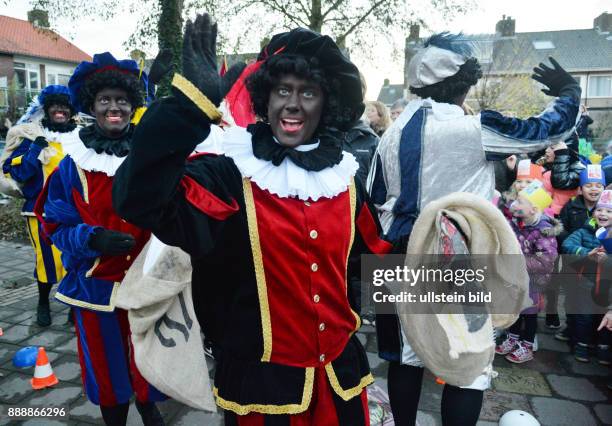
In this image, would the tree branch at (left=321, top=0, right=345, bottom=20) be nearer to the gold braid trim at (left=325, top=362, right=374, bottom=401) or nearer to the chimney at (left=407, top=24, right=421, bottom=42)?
the chimney at (left=407, top=24, right=421, bottom=42)

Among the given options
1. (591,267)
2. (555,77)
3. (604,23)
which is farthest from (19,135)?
(604,23)

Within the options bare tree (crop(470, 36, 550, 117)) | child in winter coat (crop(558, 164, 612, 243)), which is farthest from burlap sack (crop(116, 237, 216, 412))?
bare tree (crop(470, 36, 550, 117))

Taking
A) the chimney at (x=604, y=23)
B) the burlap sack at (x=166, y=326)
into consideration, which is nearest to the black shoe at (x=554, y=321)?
the burlap sack at (x=166, y=326)

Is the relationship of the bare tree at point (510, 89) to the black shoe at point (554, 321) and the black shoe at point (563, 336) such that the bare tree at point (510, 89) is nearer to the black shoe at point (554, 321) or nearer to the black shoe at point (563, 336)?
the black shoe at point (554, 321)

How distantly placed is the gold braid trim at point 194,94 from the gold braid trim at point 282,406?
2.94ft

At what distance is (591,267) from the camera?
398cm

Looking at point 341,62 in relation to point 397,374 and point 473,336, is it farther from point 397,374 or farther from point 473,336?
point 397,374

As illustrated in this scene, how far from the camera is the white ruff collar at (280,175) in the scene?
1.50 m

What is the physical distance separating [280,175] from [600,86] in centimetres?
3870

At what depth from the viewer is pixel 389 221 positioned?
2.49m

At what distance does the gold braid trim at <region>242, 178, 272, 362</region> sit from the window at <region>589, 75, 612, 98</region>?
38544 millimetres

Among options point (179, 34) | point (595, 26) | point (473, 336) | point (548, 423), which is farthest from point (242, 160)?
point (595, 26)

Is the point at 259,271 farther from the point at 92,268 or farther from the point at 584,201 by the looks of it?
the point at 584,201

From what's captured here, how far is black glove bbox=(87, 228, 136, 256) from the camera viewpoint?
2.16 metres
